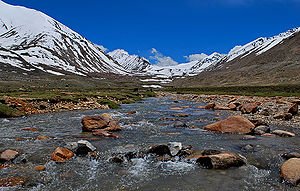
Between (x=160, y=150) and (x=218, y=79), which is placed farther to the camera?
(x=218, y=79)

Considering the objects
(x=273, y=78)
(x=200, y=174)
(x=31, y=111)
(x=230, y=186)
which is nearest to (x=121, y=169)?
(x=200, y=174)

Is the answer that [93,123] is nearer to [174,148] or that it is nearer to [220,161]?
[174,148]

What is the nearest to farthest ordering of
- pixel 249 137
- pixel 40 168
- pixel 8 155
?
pixel 40 168 → pixel 8 155 → pixel 249 137

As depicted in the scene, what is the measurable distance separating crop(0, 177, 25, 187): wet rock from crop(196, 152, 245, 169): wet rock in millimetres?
7794

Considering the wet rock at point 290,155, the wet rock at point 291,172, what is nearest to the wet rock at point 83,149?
the wet rock at point 291,172

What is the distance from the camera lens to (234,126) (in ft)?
53.5

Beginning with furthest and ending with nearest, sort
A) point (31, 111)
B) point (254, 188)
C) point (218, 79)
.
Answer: point (218, 79) < point (31, 111) < point (254, 188)

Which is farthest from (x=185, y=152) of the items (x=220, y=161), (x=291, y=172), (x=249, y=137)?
(x=249, y=137)

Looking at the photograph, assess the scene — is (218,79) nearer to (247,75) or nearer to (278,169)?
(247,75)

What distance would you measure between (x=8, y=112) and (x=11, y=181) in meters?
18.7

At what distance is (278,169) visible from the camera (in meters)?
9.27

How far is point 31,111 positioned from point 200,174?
81.3ft

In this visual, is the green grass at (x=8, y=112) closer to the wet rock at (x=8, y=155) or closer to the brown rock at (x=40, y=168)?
the wet rock at (x=8, y=155)

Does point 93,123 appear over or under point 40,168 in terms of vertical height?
over
